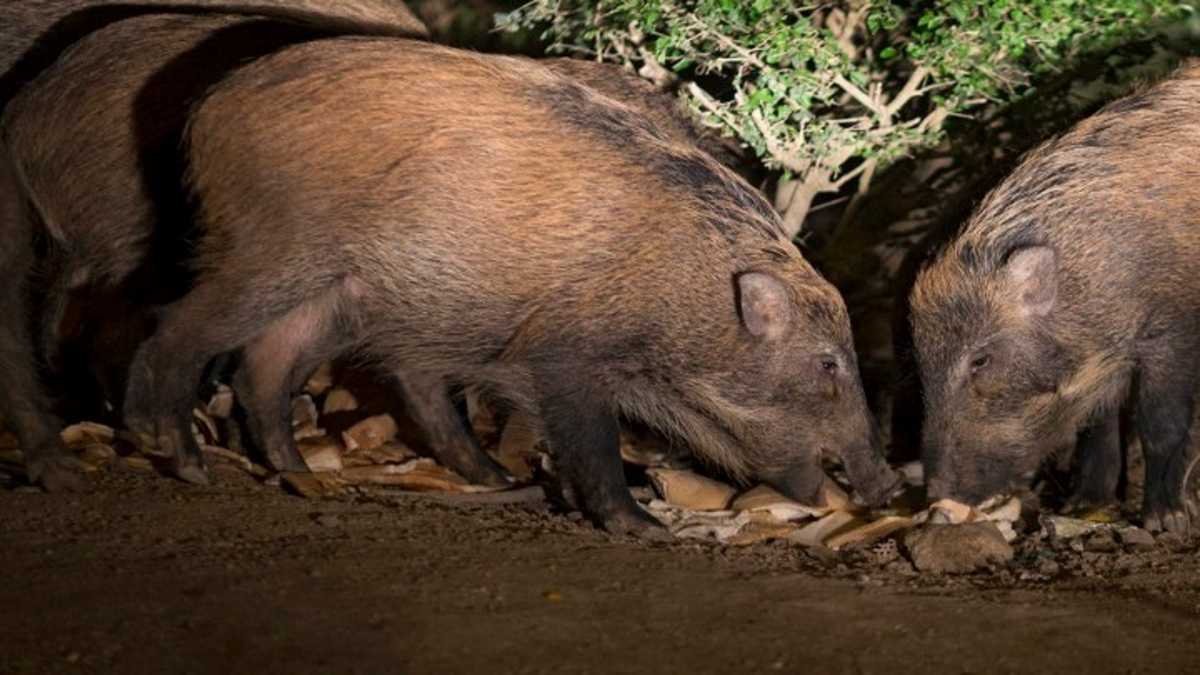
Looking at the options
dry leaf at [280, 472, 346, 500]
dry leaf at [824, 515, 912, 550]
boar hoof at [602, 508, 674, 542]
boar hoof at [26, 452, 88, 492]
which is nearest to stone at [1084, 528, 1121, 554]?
dry leaf at [824, 515, 912, 550]

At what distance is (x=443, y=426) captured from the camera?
19.2 ft

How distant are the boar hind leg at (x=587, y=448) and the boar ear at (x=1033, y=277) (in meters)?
1.40

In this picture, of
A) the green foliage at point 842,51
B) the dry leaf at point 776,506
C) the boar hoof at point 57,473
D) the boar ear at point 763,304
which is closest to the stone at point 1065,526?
the dry leaf at point 776,506

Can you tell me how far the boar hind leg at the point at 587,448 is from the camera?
16.6ft

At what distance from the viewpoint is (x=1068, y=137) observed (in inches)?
223

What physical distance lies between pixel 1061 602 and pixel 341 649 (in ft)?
6.23

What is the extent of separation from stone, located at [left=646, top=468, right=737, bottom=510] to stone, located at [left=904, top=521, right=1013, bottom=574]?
2.78 feet

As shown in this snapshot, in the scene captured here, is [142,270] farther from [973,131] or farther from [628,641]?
[973,131]

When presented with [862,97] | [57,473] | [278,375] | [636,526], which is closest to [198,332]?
[278,375]

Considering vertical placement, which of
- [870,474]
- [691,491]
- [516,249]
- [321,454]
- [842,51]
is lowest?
[321,454]

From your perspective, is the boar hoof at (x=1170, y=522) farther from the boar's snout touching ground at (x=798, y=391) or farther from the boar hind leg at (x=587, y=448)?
the boar hind leg at (x=587, y=448)

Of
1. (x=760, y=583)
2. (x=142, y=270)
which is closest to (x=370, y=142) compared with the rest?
(x=142, y=270)

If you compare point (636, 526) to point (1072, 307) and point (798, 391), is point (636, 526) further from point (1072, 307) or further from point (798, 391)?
point (1072, 307)

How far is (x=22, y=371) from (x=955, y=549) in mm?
2844
